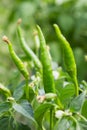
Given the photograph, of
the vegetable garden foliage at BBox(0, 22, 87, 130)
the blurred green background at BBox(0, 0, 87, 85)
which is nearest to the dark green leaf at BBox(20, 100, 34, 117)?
the vegetable garden foliage at BBox(0, 22, 87, 130)

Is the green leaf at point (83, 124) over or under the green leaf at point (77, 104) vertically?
under

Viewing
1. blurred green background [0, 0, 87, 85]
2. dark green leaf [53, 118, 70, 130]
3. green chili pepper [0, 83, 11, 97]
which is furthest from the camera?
blurred green background [0, 0, 87, 85]

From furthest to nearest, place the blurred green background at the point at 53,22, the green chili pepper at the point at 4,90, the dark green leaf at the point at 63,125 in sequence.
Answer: the blurred green background at the point at 53,22 → the green chili pepper at the point at 4,90 → the dark green leaf at the point at 63,125

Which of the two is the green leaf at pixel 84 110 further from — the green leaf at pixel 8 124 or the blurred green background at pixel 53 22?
the blurred green background at pixel 53 22

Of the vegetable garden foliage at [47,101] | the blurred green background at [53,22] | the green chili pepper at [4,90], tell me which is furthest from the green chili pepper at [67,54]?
the blurred green background at [53,22]

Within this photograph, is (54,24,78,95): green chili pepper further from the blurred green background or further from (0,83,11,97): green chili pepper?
the blurred green background

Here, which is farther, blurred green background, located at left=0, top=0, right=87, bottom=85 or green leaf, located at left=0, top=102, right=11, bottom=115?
blurred green background, located at left=0, top=0, right=87, bottom=85

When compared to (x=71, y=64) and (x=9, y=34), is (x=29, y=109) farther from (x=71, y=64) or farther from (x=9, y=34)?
(x=9, y=34)

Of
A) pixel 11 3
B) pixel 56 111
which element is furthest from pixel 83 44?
pixel 56 111

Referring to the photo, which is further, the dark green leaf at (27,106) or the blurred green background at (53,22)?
the blurred green background at (53,22)

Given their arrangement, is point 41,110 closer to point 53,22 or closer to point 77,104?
point 77,104
